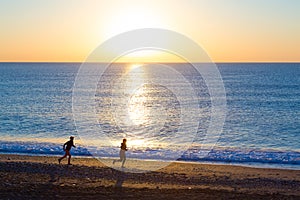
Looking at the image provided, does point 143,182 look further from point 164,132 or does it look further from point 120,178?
point 164,132

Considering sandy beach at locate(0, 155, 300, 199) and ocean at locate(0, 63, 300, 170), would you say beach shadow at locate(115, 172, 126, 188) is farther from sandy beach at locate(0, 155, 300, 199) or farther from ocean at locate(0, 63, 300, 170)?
ocean at locate(0, 63, 300, 170)

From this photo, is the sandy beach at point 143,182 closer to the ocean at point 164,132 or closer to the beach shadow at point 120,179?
the beach shadow at point 120,179

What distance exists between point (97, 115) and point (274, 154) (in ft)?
93.0

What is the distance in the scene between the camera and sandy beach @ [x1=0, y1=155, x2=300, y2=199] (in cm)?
1504

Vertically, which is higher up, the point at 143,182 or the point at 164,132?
the point at 164,132

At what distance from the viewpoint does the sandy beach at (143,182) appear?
49.3ft

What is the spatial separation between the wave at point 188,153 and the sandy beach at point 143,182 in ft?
8.66

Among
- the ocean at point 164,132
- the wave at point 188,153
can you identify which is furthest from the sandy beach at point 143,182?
the ocean at point 164,132

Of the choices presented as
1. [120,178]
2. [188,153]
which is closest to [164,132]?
[188,153]

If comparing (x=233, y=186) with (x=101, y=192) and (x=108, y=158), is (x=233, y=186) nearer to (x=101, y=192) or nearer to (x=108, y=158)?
(x=101, y=192)

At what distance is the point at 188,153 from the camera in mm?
27984

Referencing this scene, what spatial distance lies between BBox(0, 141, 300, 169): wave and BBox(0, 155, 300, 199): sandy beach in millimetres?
2639

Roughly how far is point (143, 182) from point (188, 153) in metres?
10.4

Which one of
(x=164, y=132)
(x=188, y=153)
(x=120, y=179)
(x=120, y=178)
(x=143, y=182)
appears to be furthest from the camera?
(x=164, y=132)
